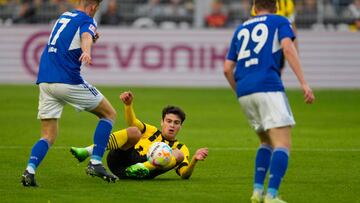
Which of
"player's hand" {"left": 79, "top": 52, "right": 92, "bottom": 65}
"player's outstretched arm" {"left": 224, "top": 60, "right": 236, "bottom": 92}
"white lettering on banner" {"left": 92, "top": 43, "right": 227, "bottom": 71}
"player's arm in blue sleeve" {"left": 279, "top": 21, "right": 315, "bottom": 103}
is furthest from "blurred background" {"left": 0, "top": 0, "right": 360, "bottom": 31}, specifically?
"player's arm in blue sleeve" {"left": 279, "top": 21, "right": 315, "bottom": 103}

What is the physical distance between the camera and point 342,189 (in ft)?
34.8

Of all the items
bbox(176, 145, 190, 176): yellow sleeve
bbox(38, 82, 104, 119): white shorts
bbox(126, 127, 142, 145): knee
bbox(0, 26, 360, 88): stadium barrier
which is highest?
bbox(38, 82, 104, 119): white shorts

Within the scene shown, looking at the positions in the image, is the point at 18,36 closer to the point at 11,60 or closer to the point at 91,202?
the point at 11,60

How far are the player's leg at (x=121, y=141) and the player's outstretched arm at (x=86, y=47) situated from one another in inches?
43.0

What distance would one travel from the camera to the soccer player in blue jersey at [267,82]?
899cm

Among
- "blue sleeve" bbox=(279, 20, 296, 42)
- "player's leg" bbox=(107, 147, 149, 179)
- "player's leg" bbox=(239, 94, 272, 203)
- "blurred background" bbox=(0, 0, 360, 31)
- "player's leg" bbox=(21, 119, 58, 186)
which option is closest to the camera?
"blue sleeve" bbox=(279, 20, 296, 42)

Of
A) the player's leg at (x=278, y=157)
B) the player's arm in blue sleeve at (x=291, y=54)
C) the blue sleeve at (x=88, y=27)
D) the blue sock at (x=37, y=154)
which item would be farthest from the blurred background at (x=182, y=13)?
the player's leg at (x=278, y=157)

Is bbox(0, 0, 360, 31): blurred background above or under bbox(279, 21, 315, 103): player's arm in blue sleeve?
under

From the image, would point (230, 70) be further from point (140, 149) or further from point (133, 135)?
point (140, 149)

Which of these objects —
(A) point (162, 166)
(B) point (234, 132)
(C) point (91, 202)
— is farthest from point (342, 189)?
(B) point (234, 132)

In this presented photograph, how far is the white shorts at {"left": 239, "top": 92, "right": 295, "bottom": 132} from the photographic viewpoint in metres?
8.95

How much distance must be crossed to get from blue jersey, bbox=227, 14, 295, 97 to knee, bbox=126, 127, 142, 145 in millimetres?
2064

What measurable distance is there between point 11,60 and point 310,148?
14.4 meters

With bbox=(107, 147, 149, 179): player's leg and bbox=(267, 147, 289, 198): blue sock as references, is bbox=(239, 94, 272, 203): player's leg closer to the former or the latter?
bbox=(267, 147, 289, 198): blue sock
